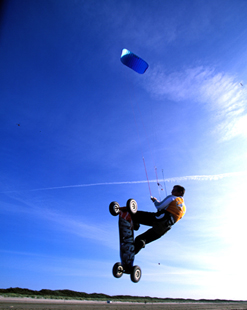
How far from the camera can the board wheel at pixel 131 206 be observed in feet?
23.2

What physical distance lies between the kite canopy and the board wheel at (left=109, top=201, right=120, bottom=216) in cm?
759

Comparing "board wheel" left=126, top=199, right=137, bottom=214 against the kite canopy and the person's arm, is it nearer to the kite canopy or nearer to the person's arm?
the person's arm

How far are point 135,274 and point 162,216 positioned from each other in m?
2.04

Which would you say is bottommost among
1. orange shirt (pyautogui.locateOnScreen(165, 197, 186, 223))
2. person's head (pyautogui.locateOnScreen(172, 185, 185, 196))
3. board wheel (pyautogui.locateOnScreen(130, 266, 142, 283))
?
board wheel (pyautogui.locateOnScreen(130, 266, 142, 283))

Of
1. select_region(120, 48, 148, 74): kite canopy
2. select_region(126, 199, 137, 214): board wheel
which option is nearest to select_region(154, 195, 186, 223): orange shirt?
select_region(126, 199, 137, 214): board wheel

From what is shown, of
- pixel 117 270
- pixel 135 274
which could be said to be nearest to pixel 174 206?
pixel 135 274

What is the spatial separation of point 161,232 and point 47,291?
84861 mm

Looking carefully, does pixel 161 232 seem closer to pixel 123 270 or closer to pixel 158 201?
pixel 158 201

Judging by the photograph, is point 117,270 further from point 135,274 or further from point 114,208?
point 114,208

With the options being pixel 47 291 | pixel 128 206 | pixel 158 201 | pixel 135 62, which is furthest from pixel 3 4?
pixel 47 291

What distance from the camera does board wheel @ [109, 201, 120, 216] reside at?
729cm

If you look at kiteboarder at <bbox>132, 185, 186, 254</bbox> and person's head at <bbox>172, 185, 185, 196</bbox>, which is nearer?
kiteboarder at <bbox>132, 185, 186, 254</bbox>

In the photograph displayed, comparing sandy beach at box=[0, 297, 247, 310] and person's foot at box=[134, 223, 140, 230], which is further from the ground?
person's foot at box=[134, 223, 140, 230]

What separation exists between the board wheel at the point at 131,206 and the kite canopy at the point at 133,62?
750 centimetres
